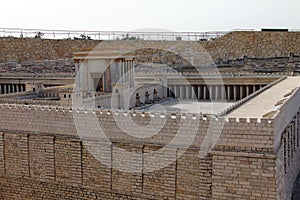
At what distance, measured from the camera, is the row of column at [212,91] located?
20.3 m

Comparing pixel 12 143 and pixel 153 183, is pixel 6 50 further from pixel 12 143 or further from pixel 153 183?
pixel 153 183

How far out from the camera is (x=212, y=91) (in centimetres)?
2062

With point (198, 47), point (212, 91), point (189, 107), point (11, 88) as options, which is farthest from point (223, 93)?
point (198, 47)

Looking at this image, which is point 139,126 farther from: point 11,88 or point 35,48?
point 35,48

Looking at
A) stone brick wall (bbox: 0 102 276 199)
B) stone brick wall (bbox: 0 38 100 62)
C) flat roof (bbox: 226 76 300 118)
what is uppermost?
stone brick wall (bbox: 0 38 100 62)

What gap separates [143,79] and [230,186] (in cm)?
1253

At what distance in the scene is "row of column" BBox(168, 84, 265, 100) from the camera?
2028cm

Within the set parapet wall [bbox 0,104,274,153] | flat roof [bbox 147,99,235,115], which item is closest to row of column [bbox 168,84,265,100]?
flat roof [bbox 147,99,235,115]

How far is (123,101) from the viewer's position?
15445mm

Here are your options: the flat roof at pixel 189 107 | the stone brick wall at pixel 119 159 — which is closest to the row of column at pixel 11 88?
the flat roof at pixel 189 107

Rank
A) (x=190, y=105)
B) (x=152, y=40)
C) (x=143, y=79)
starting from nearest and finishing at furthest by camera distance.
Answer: (x=190, y=105) → (x=143, y=79) → (x=152, y=40)

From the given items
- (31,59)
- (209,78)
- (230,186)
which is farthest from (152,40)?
(230,186)

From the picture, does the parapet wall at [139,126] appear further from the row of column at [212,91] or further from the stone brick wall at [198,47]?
the stone brick wall at [198,47]

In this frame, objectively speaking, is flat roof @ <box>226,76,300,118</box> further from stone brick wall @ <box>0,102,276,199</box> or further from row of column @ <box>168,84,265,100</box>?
row of column @ <box>168,84,265,100</box>
